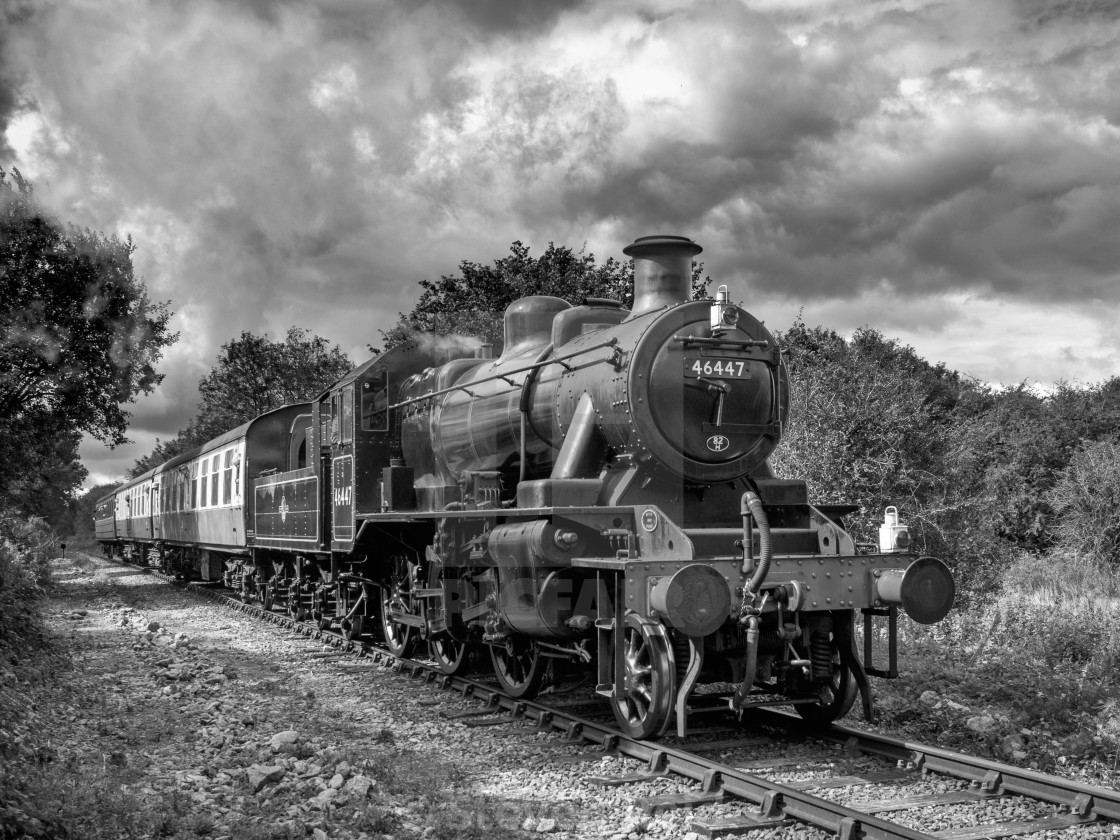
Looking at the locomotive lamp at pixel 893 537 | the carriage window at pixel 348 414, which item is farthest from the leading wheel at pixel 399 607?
the locomotive lamp at pixel 893 537

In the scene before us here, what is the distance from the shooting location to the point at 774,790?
216 inches

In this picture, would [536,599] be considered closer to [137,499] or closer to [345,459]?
[345,459]

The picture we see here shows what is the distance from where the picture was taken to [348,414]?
39.7 ft

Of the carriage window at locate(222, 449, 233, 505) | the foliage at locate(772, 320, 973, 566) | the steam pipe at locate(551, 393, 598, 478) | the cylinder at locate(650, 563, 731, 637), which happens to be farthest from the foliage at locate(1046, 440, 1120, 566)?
the cylinder at locate(650, 563, 731, 637)

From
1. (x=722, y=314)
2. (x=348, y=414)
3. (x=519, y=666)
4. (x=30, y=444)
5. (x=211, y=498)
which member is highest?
(x=722, y=314)

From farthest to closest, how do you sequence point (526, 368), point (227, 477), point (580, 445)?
1. point (227, 477)
2. point (526, 368)
3. point (580, 445)

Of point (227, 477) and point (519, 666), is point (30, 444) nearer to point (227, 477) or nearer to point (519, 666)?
point (227, 477)

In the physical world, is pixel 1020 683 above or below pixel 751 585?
below

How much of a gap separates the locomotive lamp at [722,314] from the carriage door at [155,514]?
2568cm

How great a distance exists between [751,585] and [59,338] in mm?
19039

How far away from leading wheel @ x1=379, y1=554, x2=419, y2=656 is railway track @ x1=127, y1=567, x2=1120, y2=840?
288cm

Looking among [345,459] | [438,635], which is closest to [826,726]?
[438,635]

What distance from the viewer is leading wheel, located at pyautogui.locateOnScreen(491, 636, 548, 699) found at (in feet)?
27.9

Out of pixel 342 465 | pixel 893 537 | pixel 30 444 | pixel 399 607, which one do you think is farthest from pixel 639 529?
pixel 30 444
